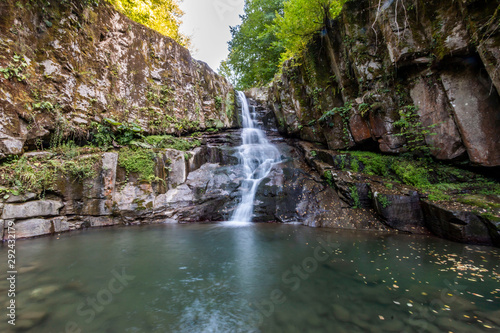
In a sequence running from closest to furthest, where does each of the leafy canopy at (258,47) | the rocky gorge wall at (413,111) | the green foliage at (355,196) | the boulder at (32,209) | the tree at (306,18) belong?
the boulder at (32,209)
the rocky gorge wall at (413,111)
the green foliage at (355,196)
the tree at (306,18)
the leafy canopy at (258,47)

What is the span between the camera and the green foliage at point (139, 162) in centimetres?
761

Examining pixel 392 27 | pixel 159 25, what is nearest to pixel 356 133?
pixel 392 27

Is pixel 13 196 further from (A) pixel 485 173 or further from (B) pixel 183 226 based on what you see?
(A) pixel 485 173

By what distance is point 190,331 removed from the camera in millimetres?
2271

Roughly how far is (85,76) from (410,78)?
11.8 metres

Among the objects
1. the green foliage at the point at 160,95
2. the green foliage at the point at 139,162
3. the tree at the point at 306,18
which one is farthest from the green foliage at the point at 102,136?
the tree at the point at 306,18

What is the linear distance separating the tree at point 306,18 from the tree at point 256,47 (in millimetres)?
6823

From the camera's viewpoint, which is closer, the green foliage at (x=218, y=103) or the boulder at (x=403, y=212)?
the boulder at (x=403, y=212)

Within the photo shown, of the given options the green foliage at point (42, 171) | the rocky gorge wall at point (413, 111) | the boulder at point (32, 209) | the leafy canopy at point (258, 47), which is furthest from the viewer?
the leafy canopy at point (258, 47)

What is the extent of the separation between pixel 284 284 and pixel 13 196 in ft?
23.5

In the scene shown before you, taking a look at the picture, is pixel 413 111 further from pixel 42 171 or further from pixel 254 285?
pixel 42 171

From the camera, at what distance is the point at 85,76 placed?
25.2ft

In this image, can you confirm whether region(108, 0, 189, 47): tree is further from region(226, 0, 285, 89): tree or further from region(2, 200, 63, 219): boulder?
region(2, 200, 63, 219): boulder

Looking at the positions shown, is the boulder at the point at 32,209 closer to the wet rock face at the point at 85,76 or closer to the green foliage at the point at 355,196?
the wet rock face at the point at 85,76
